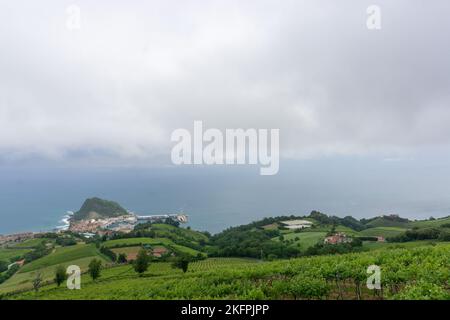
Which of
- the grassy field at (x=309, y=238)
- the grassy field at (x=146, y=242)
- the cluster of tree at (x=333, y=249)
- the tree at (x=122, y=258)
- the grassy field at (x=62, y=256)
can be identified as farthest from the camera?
the grassy field at (x=146, y=242)

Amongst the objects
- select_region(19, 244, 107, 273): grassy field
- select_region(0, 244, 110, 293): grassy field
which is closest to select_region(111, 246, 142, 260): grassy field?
select_region(0, 244, 110, 293): grassy field

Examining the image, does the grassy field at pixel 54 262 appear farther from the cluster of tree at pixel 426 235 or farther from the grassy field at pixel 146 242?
the cluster of tree at pixel 426 235

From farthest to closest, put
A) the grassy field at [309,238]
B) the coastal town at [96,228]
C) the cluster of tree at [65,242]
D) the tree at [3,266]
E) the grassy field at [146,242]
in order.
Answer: the coastal town at [96,228]
the cluster of tree at [65,242]
the grassy field at [146,242]
the tree at [3,266]
the grassy field at [309,238]

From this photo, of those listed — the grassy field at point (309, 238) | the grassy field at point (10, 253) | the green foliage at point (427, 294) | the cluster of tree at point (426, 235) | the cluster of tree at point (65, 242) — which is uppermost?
the green foliage at point (427, 294)

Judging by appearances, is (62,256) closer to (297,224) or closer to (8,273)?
(8,273)

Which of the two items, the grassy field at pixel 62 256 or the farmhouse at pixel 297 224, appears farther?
the farmhouse at pixel 297 224

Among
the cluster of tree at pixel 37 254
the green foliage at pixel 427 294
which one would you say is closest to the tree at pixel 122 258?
the cluster of tree at pixel 37 254

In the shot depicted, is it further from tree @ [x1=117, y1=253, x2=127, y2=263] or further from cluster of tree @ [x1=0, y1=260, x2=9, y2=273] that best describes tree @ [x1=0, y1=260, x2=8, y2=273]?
tree @ [x1=117, y1=253, x2=127, y2=263]
